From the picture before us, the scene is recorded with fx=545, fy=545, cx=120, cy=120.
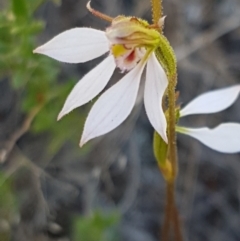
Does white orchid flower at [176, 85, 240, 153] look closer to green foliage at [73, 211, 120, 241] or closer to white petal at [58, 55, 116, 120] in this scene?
white petal at [58, 55, 116, 120]

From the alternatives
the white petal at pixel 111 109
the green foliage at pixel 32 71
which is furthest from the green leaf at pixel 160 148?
the green foliage at pixel 32 71

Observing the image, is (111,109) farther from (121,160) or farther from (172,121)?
(121,160)

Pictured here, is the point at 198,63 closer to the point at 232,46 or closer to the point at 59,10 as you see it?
the point at 232,46

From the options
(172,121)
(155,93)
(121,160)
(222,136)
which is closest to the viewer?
(155,93)

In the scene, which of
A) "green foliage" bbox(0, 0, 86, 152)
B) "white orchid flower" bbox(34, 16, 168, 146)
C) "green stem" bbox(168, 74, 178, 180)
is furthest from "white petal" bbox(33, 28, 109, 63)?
"green foliage" bbox(0, 0, 86, 152)

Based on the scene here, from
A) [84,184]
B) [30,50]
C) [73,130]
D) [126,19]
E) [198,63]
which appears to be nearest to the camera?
[126,19]

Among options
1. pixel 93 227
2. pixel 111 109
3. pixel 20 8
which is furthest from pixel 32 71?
Result: pixel 111 109

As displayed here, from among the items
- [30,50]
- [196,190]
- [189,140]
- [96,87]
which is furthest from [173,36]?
[96,87]
